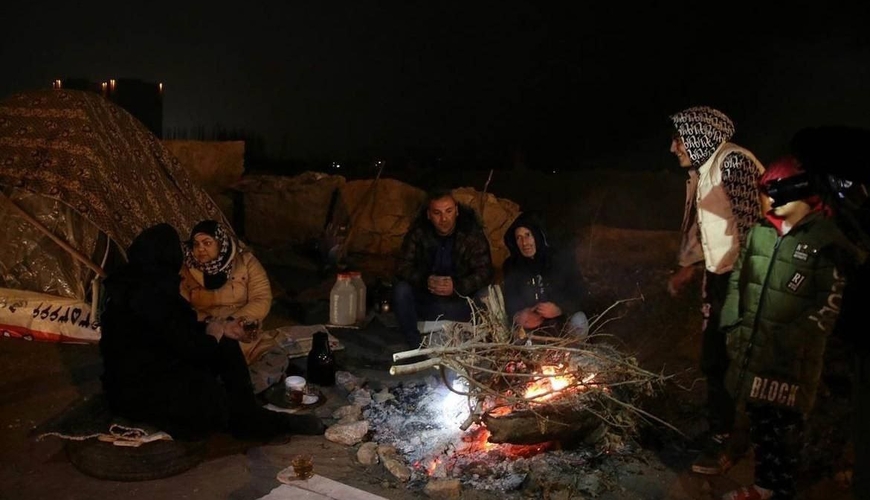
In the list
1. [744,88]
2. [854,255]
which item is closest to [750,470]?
[854,255]

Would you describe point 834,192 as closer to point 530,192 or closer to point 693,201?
point 693,201

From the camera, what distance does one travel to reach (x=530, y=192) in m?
13.7

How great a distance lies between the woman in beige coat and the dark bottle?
0.45 metres

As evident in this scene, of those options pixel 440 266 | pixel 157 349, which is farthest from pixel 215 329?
pixel 440 266

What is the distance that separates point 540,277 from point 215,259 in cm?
233

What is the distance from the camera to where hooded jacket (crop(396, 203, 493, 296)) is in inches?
210

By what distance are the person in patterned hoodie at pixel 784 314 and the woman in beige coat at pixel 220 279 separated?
120 inches

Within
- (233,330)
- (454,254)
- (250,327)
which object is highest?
(454,254)

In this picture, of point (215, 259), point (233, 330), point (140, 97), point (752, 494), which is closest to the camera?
point (752, 494)

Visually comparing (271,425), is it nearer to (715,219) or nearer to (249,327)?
(249,327)

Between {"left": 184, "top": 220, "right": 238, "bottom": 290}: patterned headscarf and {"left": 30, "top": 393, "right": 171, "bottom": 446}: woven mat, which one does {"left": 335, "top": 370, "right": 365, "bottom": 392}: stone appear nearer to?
{"left": 184, "top": 220, "right": 238, "bottom": 290}: patterned headscarf

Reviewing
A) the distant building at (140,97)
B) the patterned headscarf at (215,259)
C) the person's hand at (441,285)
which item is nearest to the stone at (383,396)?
the person's hand at (441,285)

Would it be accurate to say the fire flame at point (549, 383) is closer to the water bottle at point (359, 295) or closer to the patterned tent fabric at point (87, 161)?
the water bottle at point (359, 295)

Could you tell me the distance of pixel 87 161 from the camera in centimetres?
508
